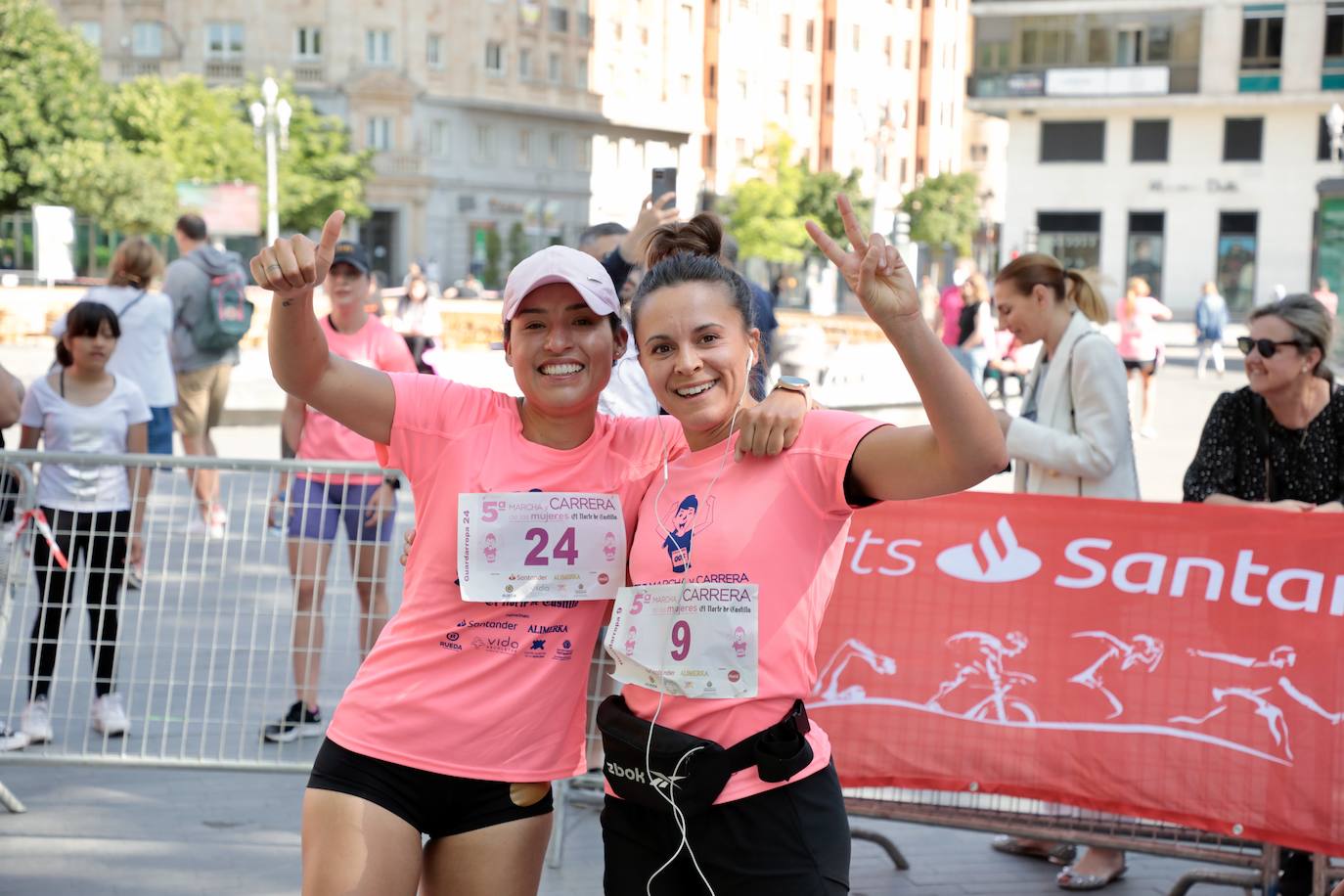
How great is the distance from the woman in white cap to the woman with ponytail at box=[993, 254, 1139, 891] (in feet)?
8.20

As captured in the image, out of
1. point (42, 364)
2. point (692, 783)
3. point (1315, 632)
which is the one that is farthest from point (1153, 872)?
point (42, 364)

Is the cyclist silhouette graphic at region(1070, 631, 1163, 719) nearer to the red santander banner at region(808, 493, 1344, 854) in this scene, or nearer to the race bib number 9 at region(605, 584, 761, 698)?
the red santander banner at region(808, 493, 1344, 854)

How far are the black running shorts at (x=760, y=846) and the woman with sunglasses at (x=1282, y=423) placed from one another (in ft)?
8.95

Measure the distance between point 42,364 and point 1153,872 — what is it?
20.4m

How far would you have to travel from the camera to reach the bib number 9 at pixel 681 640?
8.90 feet

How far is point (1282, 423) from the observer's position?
199 inches

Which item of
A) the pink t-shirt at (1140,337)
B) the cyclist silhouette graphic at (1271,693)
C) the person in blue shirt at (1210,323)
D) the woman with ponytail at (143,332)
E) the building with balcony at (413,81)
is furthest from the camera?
the building with balcony at (413,81)

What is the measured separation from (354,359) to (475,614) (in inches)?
163

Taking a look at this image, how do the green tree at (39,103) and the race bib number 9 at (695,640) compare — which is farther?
the green tree at (39,103)

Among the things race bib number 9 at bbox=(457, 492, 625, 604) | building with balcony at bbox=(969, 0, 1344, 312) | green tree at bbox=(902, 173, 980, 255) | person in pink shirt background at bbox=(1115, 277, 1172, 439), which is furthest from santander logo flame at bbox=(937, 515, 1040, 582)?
green tree at bbox=(902, 173, 980, 255)

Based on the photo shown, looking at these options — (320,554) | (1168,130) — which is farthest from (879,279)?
(1168,130)

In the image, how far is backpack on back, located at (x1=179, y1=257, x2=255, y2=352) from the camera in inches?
449

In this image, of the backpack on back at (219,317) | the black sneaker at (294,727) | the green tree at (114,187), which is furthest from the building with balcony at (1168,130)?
the black sneaker at (294,727)

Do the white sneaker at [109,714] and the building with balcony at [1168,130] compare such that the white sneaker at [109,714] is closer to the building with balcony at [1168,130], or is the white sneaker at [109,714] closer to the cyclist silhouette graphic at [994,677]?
the cyclist silhouette graphic at [994,677]
